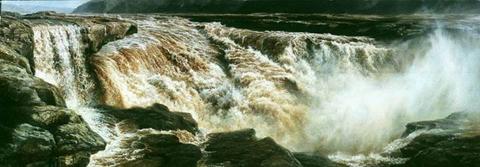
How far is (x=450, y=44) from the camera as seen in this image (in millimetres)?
36000

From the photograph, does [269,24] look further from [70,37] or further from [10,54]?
[10,54]

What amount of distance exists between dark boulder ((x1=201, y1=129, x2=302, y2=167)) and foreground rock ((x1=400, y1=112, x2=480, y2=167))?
428 centimetres

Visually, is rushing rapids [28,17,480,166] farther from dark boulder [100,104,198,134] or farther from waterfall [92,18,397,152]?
dark boulder [100,104,198,134]

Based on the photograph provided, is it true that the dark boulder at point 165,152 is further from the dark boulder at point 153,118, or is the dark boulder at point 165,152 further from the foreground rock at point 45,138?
the dark boulder at point 153,118

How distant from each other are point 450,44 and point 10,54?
2803 centimetres

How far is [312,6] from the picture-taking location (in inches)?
2901

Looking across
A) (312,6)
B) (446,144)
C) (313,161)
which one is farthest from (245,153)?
(312,6)

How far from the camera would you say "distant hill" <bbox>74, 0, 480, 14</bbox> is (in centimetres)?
6475

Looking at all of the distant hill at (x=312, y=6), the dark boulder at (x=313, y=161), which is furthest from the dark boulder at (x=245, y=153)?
the distant hill at (x=312, y=6)

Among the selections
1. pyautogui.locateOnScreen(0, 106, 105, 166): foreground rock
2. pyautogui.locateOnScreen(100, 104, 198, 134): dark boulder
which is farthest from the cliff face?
pyautogui.locateOnScreen(100, 104, 198, 134): dark boulder

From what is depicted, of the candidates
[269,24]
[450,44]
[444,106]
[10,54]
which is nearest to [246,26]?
[269,24]

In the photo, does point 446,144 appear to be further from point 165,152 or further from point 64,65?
point 64,65

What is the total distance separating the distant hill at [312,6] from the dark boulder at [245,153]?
5012 cm

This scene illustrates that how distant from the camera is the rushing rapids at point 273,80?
23172 mm
